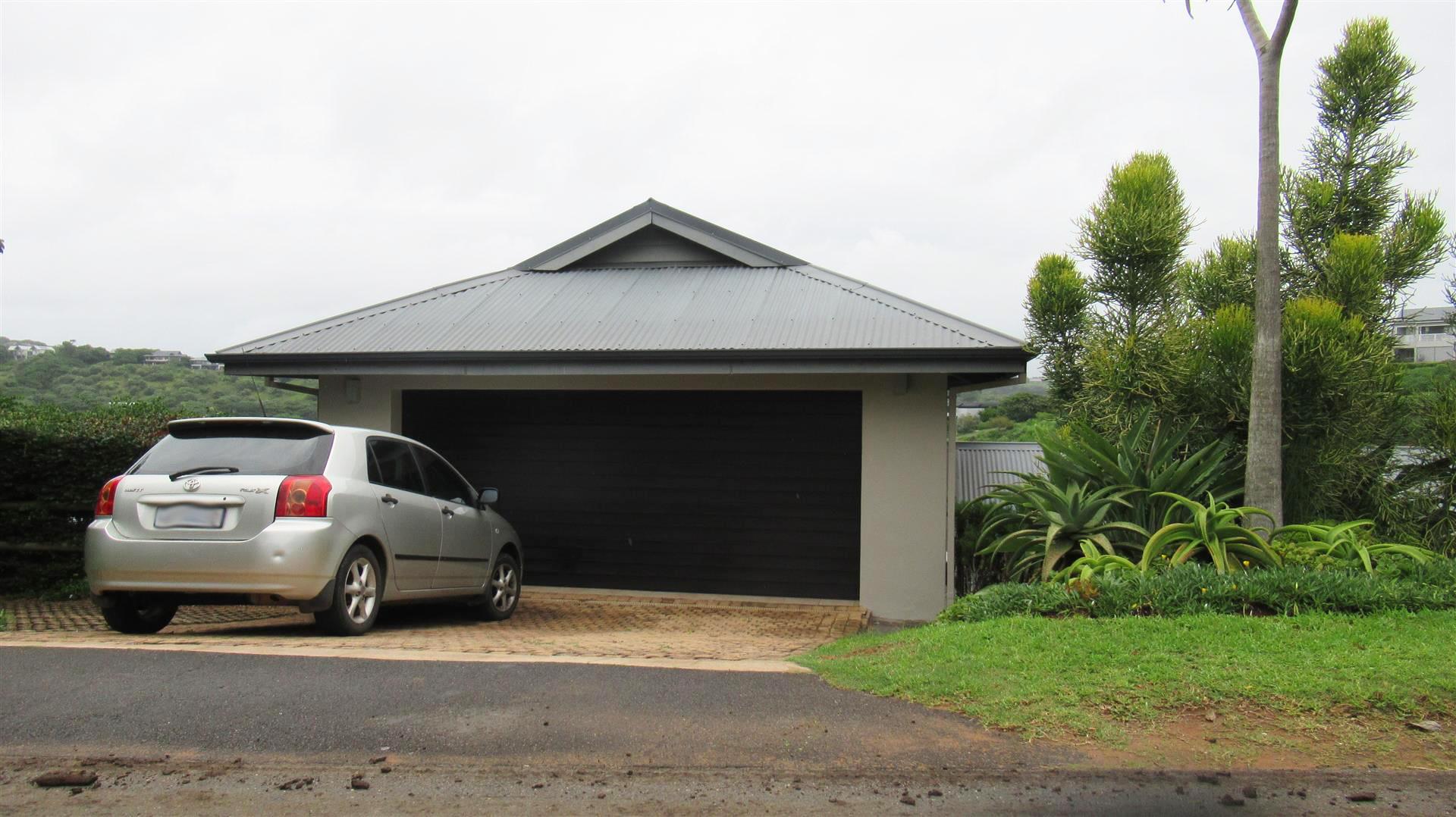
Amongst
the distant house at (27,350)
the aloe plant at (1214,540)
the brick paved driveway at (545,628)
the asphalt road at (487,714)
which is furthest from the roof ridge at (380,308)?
the distant house at (27,350)

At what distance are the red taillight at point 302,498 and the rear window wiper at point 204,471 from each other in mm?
422

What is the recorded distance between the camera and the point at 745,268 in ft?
45.0

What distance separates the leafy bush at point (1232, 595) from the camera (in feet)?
22.5

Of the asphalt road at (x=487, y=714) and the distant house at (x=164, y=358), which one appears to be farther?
the distant house at (x=164, y=358)

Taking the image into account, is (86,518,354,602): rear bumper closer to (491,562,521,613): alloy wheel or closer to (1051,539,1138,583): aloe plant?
(491,562,521,613): alloy wheel

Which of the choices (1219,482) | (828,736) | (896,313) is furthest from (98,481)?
(1219,482)

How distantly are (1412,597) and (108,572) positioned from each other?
843cm

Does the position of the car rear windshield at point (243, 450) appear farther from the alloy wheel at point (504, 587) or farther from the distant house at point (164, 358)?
the distant house at point (164, 358)

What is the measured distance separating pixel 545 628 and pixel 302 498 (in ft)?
8.60

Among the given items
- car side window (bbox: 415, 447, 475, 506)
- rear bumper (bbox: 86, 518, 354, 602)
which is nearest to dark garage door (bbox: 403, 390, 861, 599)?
car side window (bbox: 415, 447, 475, 506)

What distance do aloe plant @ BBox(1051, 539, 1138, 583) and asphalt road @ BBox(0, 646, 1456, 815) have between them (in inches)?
123

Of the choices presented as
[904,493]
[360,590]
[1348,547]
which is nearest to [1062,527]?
[904,493]

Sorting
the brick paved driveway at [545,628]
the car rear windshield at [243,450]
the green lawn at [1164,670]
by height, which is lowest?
the brick paved driveway at [545,628]

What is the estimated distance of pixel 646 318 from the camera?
11.8m
